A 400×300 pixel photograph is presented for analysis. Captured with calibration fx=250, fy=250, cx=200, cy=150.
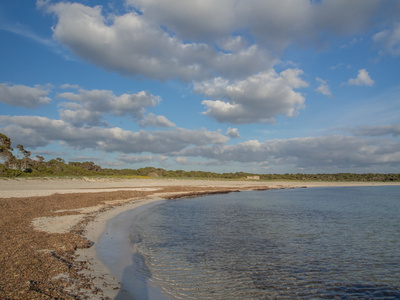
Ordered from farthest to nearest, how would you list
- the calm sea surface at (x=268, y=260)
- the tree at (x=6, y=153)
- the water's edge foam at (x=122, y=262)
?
the tree at (x=6, y=153)
the calm sea surface at (x=268, y=260)
the water's edge foam at (x=122, y=262)

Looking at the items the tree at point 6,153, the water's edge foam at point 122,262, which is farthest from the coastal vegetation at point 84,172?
the water's edge foam at point 122,262

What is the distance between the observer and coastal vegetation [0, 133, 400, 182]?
66.8 m

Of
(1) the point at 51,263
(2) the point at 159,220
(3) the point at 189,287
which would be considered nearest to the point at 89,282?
(1) the point at 51,263

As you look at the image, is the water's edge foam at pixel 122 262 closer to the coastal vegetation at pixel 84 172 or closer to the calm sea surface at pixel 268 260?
the calm sea surface at pixel 268 260

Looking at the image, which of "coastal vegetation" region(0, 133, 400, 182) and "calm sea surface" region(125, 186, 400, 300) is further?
"coastal vegetation" region(0, 133, 400, 182)

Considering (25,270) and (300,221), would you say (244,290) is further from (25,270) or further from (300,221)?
(300,221)

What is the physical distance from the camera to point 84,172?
295 ft

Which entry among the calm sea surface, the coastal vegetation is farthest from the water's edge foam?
the coastal vegetation

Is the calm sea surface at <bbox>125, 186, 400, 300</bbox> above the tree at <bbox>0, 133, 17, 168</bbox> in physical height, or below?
below

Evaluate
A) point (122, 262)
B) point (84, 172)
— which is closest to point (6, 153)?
point (84, 172)

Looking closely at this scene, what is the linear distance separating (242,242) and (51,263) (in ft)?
31.7

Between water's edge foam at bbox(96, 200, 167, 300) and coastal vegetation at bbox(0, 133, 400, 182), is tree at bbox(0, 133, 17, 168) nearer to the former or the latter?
coastal vegetation at bbox(0, 133, 400, 182)

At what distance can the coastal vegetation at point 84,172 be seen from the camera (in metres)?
66.8

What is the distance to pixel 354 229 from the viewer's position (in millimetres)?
18500
